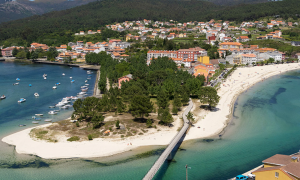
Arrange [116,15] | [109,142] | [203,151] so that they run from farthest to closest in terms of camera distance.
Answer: [116,15], [109,142], [203,151]

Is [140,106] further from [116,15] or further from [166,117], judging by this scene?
[116,15]

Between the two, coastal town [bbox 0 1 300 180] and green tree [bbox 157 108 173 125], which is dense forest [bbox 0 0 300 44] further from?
green tree [bbox 157 108 173 125]

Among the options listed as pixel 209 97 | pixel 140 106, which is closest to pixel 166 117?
pixel 140 106

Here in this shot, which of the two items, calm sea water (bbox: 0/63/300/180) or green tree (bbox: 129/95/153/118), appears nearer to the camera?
calm sea water (bbox: 0/63/300/180)

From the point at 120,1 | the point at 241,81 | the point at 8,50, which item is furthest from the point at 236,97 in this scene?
the point at 120,1

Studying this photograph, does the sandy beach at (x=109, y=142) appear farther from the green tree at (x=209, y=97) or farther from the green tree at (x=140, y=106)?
the green tree at (x=140, y=106)

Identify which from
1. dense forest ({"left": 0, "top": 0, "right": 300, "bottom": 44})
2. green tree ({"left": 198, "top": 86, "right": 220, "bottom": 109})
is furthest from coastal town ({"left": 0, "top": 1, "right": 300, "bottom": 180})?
dense forest ({"left": 0, "top": 0, "right": 300, "bottom": 44})
